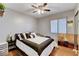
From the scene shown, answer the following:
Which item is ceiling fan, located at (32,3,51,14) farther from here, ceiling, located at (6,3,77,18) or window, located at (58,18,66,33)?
window, located at (58,18,66,33)

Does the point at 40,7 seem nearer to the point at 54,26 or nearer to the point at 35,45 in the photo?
the point at 54,26

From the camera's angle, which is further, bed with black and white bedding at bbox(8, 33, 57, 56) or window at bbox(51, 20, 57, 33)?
window at bbox(51, 20, 57, 33)

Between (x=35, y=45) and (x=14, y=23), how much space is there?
472 millimetres

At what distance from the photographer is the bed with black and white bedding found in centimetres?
116

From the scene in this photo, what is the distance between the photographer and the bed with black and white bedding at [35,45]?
1165 mm

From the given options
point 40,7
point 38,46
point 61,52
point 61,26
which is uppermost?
point 40,7

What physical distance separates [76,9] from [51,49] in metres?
0.73

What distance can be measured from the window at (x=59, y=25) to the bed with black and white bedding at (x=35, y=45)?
0.61ft

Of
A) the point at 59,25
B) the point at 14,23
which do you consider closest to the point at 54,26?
the point at 59,25

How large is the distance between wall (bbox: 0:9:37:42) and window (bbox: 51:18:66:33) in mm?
304

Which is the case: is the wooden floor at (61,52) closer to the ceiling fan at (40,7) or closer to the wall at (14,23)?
the wall at (14,23)

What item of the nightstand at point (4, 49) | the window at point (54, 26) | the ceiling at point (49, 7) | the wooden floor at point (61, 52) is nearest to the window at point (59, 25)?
the window at point (54, 26)

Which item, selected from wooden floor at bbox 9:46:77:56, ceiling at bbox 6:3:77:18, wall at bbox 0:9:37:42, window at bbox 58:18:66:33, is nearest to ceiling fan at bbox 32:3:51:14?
ceiling at bbox 6:3:77:18

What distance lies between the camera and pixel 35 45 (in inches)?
46.9
